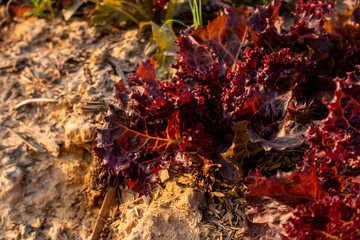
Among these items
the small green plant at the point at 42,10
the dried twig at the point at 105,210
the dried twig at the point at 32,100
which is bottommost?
the dried twig at the point at 105,210

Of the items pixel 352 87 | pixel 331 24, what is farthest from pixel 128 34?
pixel 352 87

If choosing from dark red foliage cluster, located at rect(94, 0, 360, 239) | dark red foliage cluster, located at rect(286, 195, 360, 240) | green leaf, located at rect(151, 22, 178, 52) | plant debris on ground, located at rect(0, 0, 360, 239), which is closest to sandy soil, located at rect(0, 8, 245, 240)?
plant debris on ground, located at rect(0, 0, 360, 239)

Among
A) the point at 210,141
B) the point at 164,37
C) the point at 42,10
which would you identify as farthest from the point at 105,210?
the point at 42,10

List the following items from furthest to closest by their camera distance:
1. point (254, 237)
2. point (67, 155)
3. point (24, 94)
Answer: point (24, 94) < point (67, 155) < point (254, 237)

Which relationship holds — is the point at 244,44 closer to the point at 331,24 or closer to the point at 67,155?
the point at 331,24

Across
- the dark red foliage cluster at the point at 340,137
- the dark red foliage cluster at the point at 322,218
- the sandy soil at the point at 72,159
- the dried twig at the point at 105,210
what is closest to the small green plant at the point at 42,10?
the sandy soil at the point at 72,159

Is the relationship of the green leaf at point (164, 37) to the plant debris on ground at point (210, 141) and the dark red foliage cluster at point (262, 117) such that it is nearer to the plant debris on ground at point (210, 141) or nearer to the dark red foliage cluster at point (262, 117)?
the plant debris on ground at point (210, 141)
